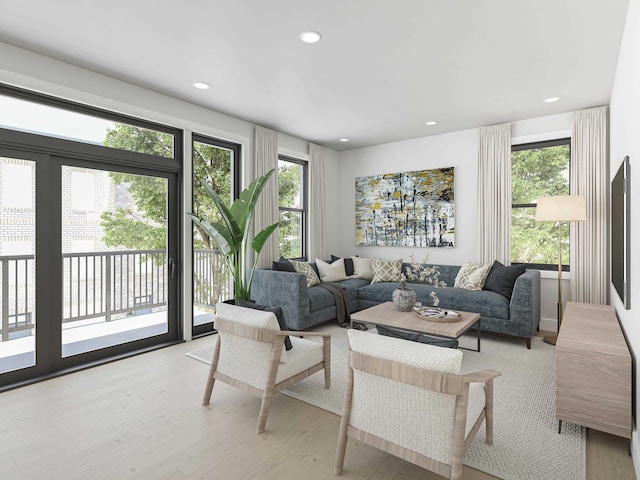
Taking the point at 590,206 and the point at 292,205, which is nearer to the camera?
the point at 590,206

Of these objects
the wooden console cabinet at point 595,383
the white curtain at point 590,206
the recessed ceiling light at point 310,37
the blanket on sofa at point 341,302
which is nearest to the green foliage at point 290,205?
the blanket on sofa at point 341,302

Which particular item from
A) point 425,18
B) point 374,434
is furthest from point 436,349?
point 425,18

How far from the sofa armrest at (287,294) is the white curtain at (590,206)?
128 inches

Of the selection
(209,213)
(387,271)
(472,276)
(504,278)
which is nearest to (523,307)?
(504,278)

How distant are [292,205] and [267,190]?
776mm

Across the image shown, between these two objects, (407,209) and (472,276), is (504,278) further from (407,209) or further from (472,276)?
(407,209)

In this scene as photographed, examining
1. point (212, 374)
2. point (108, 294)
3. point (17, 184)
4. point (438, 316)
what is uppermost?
point (17, 184)

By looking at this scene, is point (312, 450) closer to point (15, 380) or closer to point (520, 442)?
point (520, 442)

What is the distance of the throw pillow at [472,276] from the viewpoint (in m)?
4.54

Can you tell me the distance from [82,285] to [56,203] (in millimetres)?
886

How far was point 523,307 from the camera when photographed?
389cm

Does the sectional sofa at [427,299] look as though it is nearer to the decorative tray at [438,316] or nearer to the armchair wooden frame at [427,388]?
the decorative tray at [438,316]

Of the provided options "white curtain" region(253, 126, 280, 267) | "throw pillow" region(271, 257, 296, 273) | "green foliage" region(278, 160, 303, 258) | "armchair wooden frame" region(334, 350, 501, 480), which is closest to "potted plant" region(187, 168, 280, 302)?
"throw pillow" region(271, 257, 296, 273)

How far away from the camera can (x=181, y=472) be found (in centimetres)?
191
